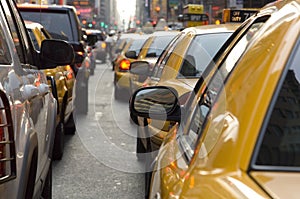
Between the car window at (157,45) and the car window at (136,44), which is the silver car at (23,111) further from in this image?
the car window at (136,44)

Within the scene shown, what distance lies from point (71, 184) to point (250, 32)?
420 cm

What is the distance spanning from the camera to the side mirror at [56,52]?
186 inches

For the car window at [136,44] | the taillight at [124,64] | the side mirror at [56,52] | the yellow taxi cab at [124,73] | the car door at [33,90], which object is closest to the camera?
the car door at [33,90]

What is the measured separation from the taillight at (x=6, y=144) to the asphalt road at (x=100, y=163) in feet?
11.0

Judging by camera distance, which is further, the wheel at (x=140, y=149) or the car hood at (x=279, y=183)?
the wheel at (x=140, y=149)

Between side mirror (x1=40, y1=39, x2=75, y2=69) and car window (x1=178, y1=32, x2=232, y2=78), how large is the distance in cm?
123

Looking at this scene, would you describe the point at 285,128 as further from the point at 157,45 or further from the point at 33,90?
the point at 157,45

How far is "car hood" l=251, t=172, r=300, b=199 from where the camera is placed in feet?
5.50

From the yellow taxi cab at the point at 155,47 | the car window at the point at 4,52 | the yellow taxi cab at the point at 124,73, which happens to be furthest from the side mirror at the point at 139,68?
the yellow taxi cab at the point at 124,73

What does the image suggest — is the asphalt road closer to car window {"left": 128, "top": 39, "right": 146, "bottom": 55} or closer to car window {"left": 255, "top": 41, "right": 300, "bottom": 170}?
car window {"left": 128, "top": 39, "right": 146, "bottom": 55}

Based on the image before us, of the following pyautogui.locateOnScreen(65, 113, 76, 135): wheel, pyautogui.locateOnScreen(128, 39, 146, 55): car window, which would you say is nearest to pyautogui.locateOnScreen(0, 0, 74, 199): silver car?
pyautogui.locateOnScreen(65, 113, 76, 135): wheel

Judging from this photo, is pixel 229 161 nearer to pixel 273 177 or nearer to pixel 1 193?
pixel 273 177

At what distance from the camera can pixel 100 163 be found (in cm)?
771

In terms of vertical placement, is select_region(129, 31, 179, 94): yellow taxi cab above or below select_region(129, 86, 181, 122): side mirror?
below
